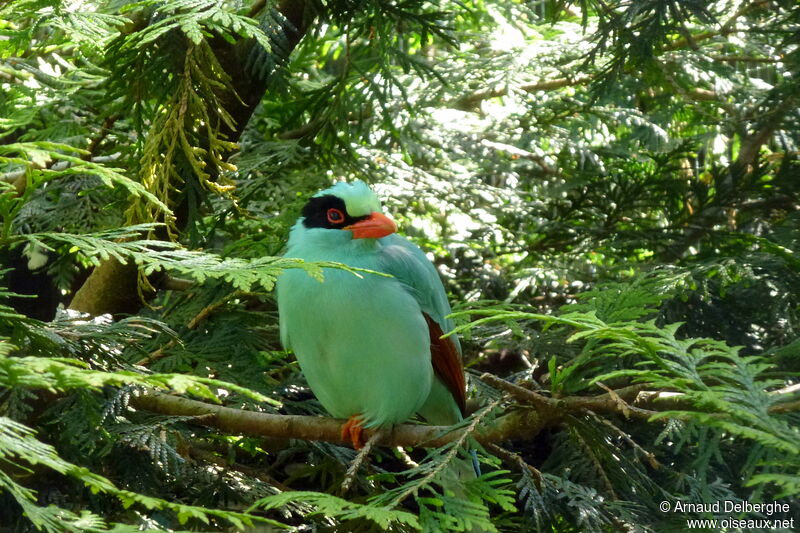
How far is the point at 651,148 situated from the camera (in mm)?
4551

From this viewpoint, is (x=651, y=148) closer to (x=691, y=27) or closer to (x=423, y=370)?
(x=691, y=27)

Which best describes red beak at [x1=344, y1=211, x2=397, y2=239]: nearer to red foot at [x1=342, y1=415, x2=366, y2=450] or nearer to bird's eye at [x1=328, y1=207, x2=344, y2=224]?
bird's eye at [x1=328, y1=207, x2=344, y2=224]

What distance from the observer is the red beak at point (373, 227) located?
3166 millimetres

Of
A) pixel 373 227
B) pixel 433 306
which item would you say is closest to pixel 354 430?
pixel 433 306

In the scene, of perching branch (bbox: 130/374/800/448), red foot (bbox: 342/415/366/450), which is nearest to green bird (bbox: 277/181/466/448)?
red foot (bbox: 342/415/366/450)

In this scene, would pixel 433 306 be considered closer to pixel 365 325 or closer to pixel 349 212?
pixel 365 325

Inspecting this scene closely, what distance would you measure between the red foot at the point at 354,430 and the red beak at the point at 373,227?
2.21 ft

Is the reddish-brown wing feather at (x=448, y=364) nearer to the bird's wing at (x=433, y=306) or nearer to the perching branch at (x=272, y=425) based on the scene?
the bird's wing at (x=433, y=306)

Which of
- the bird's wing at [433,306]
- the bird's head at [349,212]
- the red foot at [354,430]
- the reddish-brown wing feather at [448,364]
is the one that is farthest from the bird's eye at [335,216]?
the red foot at [354,430]

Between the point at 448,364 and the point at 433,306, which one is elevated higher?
the point at 433,306

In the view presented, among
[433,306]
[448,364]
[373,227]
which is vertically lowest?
[448,364]

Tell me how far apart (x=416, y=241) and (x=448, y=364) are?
1.08m

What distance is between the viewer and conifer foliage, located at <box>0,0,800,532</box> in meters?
2.01

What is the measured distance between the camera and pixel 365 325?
119 inches
